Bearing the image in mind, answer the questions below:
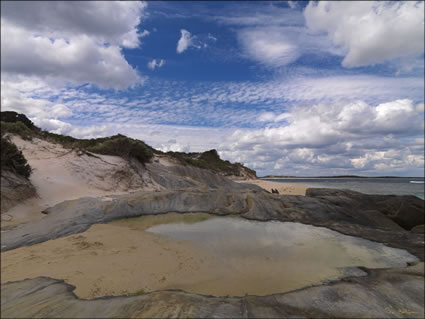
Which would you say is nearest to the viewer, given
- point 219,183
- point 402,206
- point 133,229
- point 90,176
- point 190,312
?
point 190,312

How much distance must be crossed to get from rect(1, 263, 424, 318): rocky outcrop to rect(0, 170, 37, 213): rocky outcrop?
5632 mm

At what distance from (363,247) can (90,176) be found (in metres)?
15.1

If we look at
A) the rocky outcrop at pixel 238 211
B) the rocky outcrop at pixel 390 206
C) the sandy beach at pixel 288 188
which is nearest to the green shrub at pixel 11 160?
the rocky outcrop at pixel 238 211

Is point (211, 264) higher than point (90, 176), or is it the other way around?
point (90, 176)

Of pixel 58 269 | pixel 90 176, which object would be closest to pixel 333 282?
pixel 58 269

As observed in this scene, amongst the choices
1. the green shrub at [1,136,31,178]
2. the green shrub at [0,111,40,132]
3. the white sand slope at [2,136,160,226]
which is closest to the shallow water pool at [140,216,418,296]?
the white sand slope at [2,136,160,226]

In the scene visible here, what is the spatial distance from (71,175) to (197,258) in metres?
11.8

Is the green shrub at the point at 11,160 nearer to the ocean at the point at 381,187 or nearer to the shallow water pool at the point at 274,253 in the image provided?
the shallow water pool at the point at 274,253

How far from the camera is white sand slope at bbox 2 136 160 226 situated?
1015 cm

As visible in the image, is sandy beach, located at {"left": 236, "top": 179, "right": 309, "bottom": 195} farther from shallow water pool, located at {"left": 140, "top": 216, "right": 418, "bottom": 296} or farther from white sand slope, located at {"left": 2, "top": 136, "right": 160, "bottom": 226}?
shallow water pool, located at {"left": 140, "top": 216, "right": 418, "bottom": 296}

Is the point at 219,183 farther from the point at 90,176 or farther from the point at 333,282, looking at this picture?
the point at 333,282

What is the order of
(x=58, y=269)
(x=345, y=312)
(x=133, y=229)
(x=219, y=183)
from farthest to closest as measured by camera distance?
(x=219, y=183) < (x=133, y=229) < (x=58, y=269) < (x=345, y=312)

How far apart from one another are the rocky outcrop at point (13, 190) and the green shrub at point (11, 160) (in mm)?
319

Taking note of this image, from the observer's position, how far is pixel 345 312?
3252 millimetres
